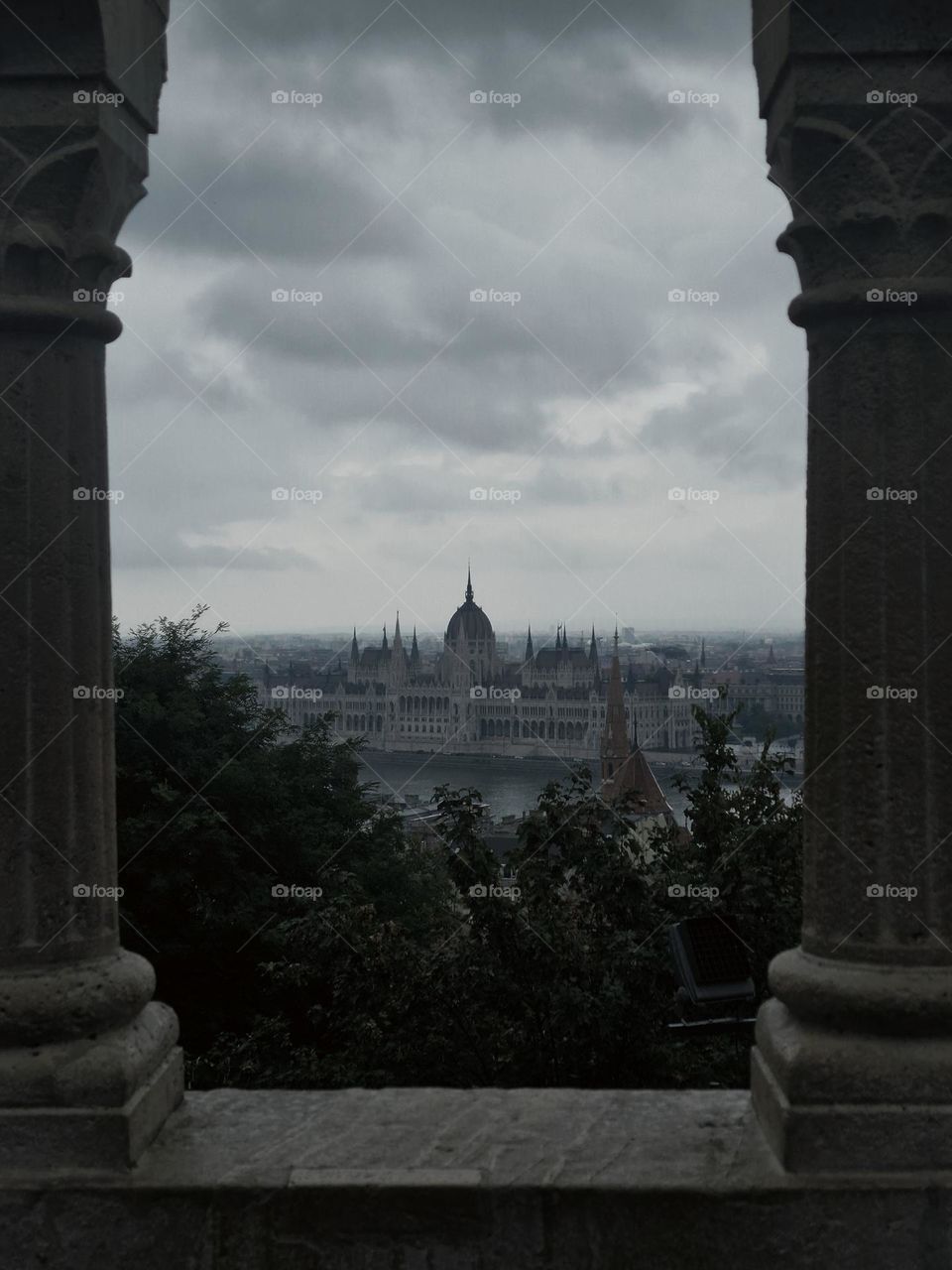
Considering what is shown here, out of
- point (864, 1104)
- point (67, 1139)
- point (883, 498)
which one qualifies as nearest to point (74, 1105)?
point (67, 1139)

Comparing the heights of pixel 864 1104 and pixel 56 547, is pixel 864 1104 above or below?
below

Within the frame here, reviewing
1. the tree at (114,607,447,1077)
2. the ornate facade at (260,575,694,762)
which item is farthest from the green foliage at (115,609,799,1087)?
the ornate facade at (260,575,694,762)

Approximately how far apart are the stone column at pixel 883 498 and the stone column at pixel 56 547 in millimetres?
1662

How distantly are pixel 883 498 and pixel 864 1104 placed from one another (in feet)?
4.60

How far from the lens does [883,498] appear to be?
117 inches

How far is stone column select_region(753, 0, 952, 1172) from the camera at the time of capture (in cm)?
294

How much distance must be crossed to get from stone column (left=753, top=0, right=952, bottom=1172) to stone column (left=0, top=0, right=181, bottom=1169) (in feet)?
5.45

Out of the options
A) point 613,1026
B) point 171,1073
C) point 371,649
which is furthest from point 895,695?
point 371,649

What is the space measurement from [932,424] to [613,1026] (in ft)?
14.7

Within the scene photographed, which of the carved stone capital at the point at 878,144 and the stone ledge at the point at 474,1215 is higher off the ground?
the carved stone capital at the point at 878,144

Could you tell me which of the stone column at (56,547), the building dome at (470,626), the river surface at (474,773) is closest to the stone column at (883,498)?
the stone column at (56,547)

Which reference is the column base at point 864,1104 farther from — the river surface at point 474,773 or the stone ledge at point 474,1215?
the river surface at point 474,773

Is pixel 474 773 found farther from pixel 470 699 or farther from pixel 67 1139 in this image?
pixel 67 1139

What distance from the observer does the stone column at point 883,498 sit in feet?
9.65
